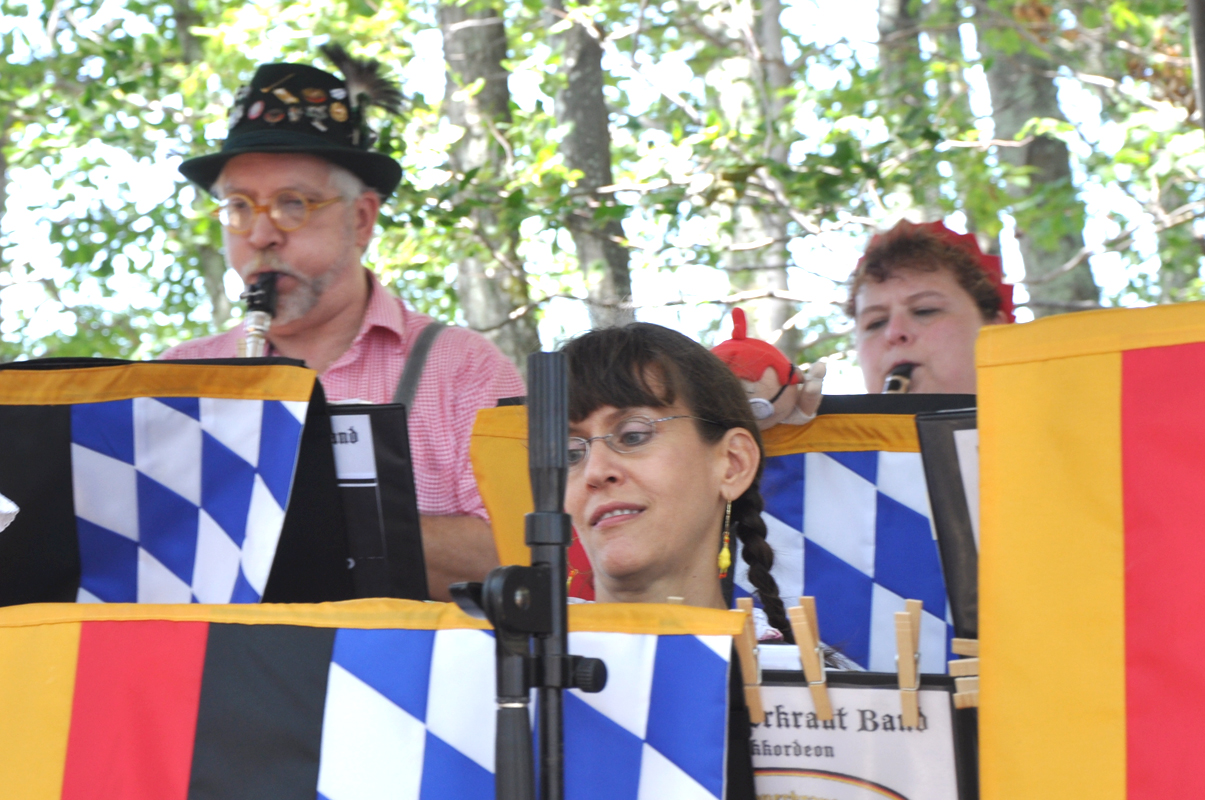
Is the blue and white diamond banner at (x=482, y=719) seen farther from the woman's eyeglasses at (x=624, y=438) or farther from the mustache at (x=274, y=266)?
the mustache at (x=274, y=266)

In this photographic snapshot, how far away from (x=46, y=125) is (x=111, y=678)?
18.0 feet

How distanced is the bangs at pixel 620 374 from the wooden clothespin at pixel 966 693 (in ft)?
2.41

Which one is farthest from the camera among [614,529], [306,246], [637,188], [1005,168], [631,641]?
[1005,168]

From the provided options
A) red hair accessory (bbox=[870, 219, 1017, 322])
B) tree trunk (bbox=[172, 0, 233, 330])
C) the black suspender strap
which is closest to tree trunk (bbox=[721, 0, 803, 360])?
red hair accessory (bbox=[870, 219, 1017, 322])

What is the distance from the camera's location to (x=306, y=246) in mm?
2488

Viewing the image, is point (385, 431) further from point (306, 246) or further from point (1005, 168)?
point (1005, 168)

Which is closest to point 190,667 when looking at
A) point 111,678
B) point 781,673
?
point 111,678

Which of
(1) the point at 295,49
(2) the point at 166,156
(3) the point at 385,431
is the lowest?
(3) the point at 385,431

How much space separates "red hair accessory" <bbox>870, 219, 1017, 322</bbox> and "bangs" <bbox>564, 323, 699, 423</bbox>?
3.07 ft

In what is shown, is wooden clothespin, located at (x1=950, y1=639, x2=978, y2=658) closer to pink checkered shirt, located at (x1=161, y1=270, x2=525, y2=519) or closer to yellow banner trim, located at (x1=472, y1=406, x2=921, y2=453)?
yellow banner trim, located at (x1=472, y1=406, x2=921, y2=453)

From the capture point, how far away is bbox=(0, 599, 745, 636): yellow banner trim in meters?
1.08

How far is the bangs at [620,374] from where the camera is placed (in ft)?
5.73

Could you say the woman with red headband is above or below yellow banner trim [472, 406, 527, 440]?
above

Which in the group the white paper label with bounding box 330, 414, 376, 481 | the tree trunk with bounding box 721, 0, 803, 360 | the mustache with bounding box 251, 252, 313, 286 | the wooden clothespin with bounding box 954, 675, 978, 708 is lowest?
the wooden clothespin with bounding box 954, 675, 978, 708
